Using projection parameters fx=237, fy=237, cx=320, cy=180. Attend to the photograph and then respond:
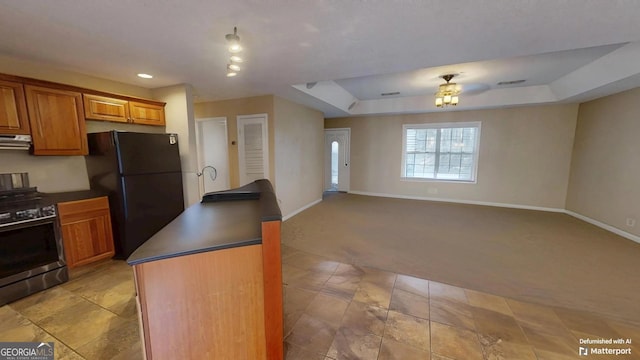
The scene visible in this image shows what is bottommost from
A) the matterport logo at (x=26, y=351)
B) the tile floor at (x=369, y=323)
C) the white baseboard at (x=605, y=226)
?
the matterport logo at (x=26, y=351)

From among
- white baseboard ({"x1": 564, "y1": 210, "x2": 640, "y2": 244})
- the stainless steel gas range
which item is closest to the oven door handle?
the stainless steel gas range

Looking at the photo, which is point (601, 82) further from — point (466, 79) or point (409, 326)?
point (409, 326)

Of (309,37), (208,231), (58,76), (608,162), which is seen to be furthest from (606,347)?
(58,76)

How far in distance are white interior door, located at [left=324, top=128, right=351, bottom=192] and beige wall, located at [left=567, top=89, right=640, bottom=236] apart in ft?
16.4

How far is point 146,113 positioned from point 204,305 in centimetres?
341

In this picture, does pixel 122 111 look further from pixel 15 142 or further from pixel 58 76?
pixel 15 142

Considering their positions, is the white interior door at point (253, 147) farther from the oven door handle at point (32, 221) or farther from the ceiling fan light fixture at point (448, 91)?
the ceiling fan light fixture at point (448, 91)

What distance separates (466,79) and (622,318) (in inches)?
145

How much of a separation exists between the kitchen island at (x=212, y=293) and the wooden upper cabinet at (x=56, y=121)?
2542 millimetres

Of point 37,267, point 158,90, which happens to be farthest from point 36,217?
point 158,90

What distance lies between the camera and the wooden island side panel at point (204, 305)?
3.90 ft

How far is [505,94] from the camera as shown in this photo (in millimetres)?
5090

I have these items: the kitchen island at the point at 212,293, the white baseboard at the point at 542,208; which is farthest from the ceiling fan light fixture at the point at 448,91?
the kitchen island at the point at 212,293

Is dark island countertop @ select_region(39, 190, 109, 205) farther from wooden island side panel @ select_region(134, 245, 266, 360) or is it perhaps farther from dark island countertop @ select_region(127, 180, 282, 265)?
wooden island side panel @ select_region(134, 245, 266, 360)
